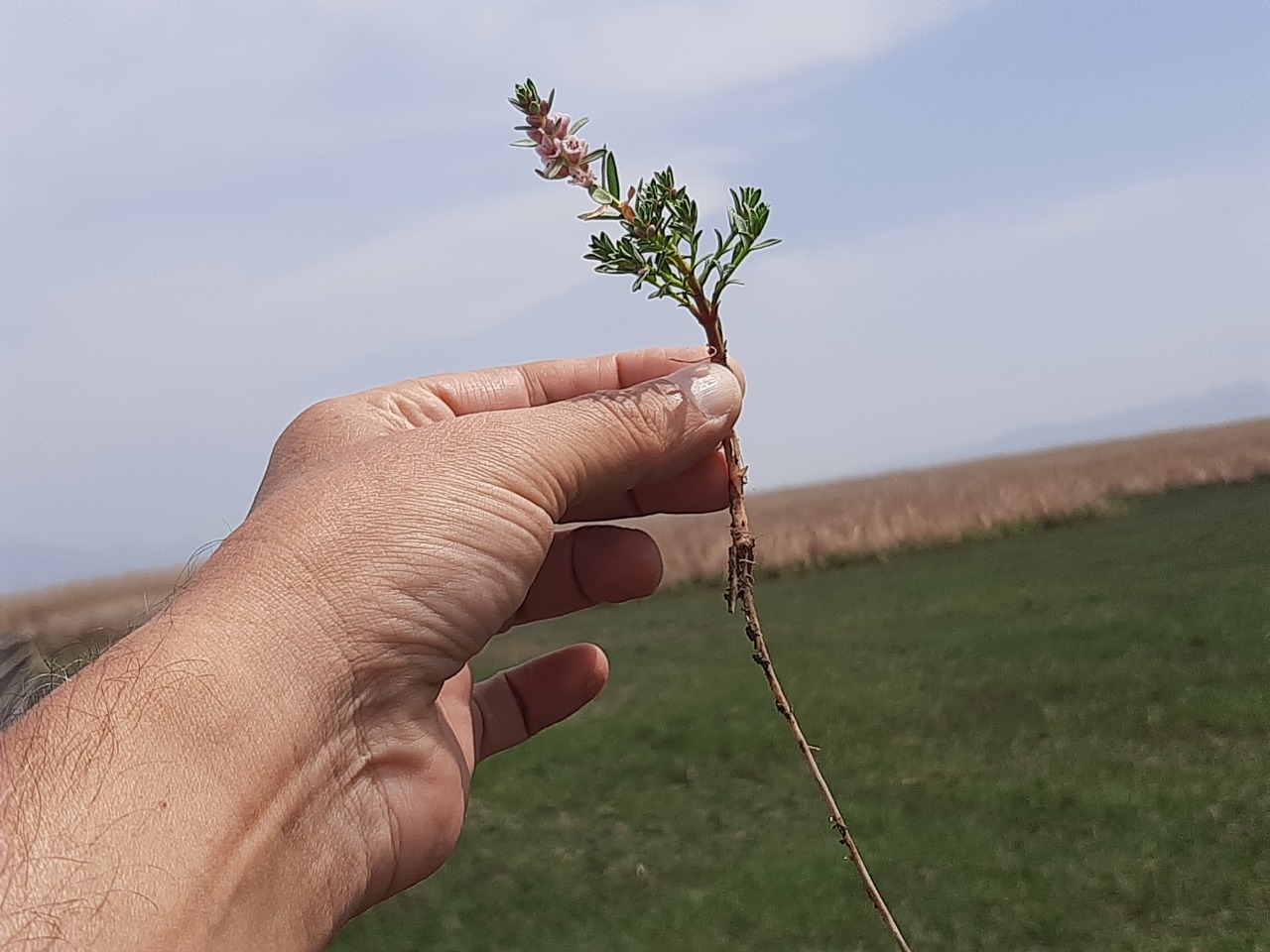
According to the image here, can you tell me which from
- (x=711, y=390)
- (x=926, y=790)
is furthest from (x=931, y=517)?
Result: (x=711, y=390)

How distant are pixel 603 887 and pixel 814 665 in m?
2.47

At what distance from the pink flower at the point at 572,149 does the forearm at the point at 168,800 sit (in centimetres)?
72

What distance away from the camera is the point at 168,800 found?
112cm

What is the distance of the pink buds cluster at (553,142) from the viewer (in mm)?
1360

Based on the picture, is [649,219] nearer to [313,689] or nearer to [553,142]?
[553,142]

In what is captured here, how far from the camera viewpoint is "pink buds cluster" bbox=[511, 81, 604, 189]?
4.46ft

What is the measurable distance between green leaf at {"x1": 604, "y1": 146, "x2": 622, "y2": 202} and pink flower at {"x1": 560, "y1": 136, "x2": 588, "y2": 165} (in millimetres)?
34

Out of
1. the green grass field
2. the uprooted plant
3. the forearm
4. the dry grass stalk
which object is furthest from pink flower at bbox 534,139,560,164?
the dry grass stalk

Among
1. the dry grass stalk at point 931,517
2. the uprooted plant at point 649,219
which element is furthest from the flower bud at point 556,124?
the dry grass stalk at point 931,517

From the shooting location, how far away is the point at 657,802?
15.4ft

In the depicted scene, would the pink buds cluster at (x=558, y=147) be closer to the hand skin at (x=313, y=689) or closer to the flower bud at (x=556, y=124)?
the flower bud at (x=556, y=124)

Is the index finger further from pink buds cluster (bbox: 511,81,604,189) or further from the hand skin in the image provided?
pink buds cluster (bbox: 511,81,604,189)

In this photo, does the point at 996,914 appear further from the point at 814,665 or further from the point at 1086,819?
the point at 814,665

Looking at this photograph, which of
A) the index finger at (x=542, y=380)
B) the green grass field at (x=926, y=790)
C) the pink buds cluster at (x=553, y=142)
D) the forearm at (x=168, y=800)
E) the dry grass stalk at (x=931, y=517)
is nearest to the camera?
the forearm at (x=168, y=800)
